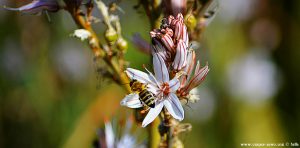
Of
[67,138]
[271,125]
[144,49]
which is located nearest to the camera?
[144,49]

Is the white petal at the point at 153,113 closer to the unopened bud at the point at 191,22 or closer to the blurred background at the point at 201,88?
the unopened bud at the point at 191,22

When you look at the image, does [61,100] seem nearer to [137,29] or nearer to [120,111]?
[120,111]

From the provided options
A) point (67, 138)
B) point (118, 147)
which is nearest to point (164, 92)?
point (118, 147)

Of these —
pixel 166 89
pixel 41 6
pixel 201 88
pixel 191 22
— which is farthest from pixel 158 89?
pixel 201 88

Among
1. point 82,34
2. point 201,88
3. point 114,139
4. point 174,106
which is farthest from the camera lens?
point 201,88

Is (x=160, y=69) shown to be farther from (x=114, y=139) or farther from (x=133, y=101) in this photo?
(x=114, y=139)

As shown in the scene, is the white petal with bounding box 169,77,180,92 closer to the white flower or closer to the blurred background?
the white flower
